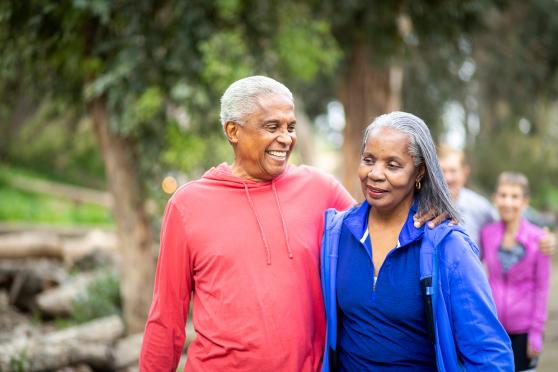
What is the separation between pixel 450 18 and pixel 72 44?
443 centimetres

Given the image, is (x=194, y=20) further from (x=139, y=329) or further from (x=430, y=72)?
(x=430, y=72)

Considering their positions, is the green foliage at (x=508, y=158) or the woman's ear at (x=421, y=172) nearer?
the woman's ear at (x=421, y=172)

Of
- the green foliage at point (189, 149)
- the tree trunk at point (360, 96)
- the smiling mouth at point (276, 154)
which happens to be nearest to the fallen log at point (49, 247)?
the tree trunk at point (360, 96)

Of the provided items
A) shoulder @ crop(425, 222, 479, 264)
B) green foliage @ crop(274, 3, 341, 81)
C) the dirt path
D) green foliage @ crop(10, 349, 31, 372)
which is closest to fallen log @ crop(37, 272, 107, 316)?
green foliage @ crop(10, 349, 31, 372)

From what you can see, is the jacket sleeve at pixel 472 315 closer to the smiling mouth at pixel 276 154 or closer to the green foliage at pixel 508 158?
the smiling mouth at pixel 276 154

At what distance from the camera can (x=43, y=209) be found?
727 inches

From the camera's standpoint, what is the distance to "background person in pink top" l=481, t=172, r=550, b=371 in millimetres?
4227

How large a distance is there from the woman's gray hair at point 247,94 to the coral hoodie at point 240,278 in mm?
294

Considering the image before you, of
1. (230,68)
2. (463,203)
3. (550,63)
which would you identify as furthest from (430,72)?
(463,203)

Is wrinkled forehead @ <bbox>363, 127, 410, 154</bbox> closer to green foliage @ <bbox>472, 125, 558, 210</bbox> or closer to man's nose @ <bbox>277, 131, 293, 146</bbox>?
man's nose @ <bbox>277, 131, 293, 146</bbox>

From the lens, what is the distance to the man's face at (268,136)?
2893 mm

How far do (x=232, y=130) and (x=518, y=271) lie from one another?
92.6 inches

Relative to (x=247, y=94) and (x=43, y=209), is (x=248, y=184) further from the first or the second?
Answer: (x=43, y=209)

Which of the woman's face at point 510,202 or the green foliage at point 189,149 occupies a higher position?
the green foliage at point 189,149
